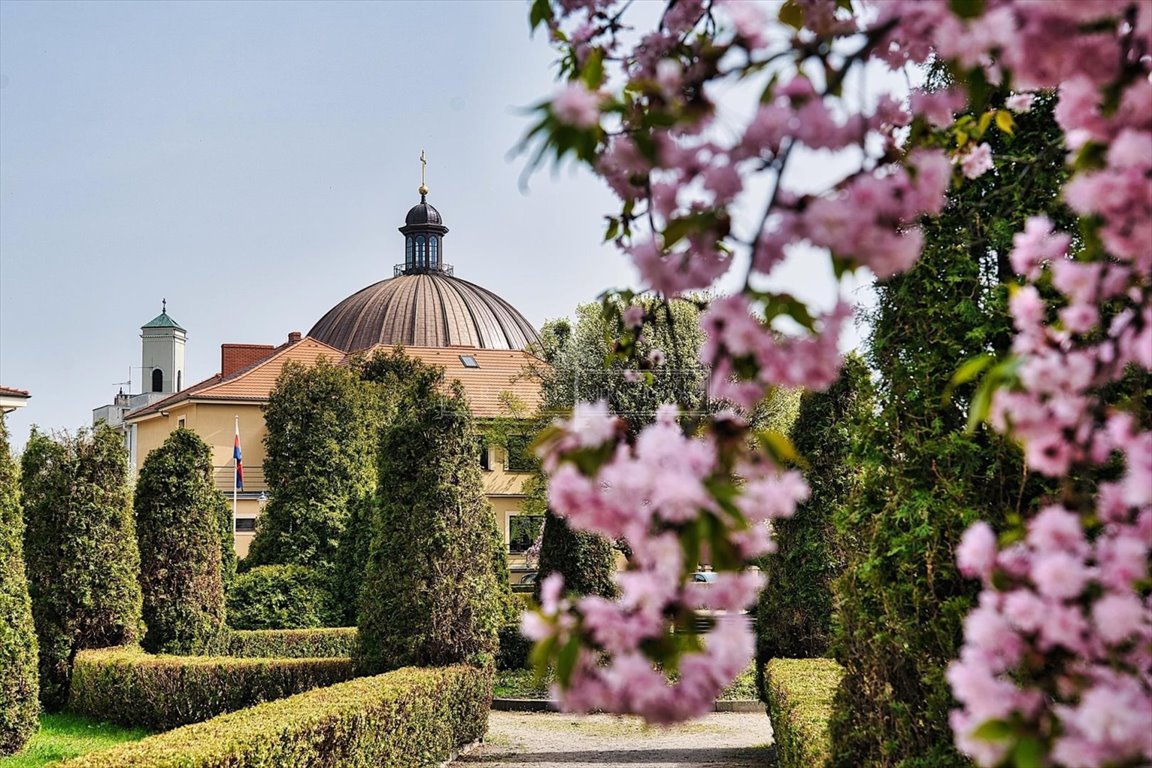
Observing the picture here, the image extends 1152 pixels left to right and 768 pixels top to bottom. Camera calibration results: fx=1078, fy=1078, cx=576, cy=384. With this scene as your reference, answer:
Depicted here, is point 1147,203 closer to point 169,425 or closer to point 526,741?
point 526,741

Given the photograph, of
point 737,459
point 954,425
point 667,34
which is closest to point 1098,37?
point 737,459

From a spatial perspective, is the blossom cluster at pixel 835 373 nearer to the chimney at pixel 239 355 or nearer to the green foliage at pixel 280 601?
the green foliage at pixel 280 601

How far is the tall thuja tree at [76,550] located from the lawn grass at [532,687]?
463 cm

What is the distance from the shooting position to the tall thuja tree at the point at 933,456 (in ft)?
14.0

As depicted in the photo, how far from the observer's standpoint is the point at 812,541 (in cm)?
1087

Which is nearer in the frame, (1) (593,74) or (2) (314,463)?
(1) (593,74)

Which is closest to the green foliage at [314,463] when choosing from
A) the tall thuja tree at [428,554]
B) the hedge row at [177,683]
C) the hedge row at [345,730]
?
the hedge row at [177,683]

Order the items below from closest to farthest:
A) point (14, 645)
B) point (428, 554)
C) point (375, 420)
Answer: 1. point (14, 645)
2. point (428, 554)
3. point (375, 420)

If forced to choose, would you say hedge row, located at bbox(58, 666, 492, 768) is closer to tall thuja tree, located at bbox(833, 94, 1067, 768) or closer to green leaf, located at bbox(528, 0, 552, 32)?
tall thuja tree, located at bbox(833, 94, 1067, 768)

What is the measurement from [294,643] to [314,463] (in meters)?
8.31

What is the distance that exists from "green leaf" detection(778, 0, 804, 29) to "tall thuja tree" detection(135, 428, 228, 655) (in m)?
12.3

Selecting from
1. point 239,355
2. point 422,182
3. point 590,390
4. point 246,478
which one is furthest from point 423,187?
point 590,390

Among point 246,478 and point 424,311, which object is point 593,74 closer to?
point 246,478

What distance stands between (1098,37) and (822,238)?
404mm
